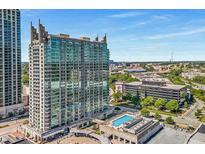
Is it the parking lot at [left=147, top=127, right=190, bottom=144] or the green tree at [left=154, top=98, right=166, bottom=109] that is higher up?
the green tree at [left=154, top=98, right=166, bottom=109]

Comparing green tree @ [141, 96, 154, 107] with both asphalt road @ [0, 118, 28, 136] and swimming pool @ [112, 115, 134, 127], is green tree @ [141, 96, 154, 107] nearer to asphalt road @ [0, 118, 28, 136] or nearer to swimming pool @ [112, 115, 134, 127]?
swimming pool @ [112, 115, 134, 127]

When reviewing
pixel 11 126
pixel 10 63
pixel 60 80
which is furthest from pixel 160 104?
pixel 10 63

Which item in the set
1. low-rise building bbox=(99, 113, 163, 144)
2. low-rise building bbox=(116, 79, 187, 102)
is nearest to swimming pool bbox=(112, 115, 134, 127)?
low-rise building bbox=(99, 113, 163, 144)

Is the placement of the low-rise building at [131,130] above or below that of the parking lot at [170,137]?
above

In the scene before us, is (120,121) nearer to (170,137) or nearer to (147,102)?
(170,137)

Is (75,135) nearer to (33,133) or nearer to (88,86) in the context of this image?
(33,133)

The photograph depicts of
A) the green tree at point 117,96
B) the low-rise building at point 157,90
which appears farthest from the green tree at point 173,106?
the green tree at point 117,96

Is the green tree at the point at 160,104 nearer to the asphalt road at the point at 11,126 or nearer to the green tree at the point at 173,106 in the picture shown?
the green tree at the point at 173,106
